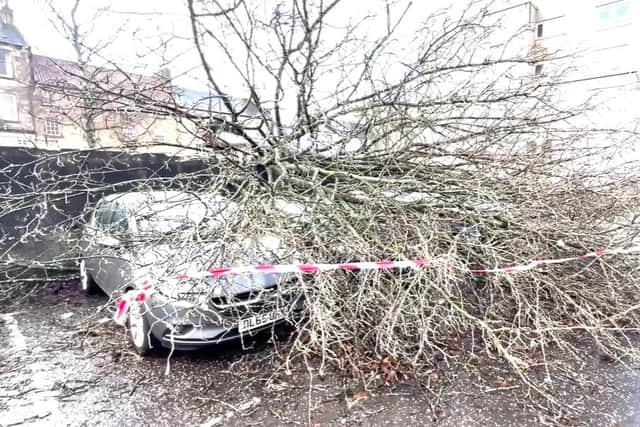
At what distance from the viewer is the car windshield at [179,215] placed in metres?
3.40

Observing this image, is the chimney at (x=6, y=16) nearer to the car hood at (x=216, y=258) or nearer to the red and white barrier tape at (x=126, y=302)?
the car hood at (x=216, y=258)

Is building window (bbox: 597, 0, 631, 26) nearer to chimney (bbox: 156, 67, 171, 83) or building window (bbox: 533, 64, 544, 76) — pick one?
building window (bbox: 533, 64, 544, 76)

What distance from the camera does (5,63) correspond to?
54.5 ft

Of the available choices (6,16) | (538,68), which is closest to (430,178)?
(538,68)

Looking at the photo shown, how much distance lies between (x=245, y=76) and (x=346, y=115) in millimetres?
1289

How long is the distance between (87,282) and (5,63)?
17.3 m

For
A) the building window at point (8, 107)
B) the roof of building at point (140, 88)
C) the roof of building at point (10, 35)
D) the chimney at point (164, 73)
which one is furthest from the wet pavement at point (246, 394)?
the building window at point (8, 107)

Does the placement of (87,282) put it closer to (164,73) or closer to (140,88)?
(140,88)

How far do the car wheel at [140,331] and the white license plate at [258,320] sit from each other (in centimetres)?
84

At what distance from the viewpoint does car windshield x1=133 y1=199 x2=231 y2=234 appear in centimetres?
340

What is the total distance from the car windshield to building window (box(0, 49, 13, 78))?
17510mm

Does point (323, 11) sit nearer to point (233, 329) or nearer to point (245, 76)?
point (245, 76)

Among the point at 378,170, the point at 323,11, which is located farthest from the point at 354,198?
the point at 323,11

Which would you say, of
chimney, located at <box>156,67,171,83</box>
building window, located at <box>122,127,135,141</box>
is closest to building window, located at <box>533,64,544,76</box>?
chimney, located at <box>156,67,171,83</box>
